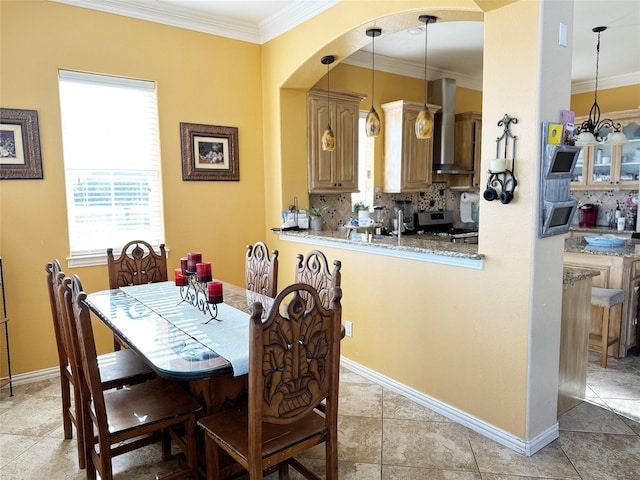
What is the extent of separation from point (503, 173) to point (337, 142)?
2.45 meters

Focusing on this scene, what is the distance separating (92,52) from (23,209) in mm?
1328

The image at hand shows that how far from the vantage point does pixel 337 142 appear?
4.52 m

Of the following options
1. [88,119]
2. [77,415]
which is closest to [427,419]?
[77,415]

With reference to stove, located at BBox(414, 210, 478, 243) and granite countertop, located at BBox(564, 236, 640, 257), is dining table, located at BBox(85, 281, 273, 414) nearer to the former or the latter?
granite countertop, located at BBox(564, 236, 640, 257)

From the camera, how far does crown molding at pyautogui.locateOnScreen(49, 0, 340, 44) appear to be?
136 inches

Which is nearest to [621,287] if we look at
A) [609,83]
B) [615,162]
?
[615,162]

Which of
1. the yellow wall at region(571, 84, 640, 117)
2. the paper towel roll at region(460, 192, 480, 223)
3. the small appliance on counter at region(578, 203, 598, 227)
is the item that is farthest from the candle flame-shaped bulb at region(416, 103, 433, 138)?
the yellow wall at region(571, 84, 640, 117)

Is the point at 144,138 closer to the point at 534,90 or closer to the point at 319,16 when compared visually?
the point at 319,16

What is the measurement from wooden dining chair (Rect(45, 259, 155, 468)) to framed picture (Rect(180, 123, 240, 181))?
175 cm

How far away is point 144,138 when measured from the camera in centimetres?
376

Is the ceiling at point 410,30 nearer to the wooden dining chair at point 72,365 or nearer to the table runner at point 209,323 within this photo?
the table runner at point 209,323

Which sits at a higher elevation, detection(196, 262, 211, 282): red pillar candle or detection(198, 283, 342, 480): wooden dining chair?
detection(196, 262, 211, 282): red pillar candle

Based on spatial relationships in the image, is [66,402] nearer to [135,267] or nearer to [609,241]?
[135,267]

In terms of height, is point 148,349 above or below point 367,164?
below
